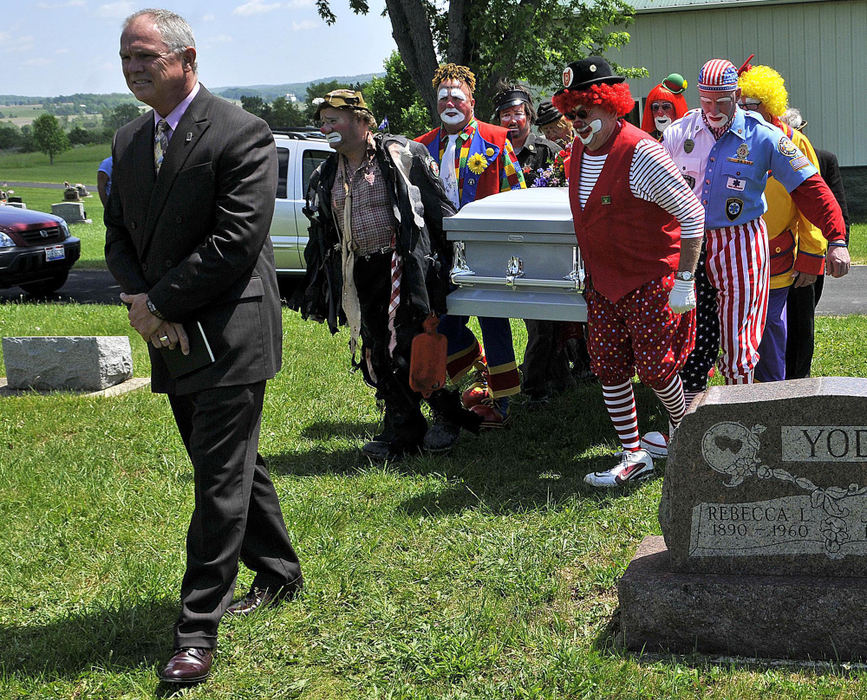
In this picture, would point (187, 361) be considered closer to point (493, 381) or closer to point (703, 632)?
point (703, 632)

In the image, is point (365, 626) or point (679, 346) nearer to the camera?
point (365, 626)

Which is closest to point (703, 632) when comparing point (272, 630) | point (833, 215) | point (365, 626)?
point (365, 626)

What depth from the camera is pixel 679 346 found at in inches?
181

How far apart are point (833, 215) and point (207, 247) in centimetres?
295

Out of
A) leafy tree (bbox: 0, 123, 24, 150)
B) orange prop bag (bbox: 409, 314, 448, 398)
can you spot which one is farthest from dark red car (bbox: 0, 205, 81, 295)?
leafy tree (bbox: 0, 123, 24, 150)

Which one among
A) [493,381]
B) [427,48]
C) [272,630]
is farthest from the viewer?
[427,48]

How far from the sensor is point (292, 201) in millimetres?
11414

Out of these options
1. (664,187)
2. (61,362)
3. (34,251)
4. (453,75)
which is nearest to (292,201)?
(34,251)

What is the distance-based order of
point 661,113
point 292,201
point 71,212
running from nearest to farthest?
point 661,113, point 292,201, point 71,212

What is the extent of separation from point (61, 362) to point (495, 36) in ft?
33.4

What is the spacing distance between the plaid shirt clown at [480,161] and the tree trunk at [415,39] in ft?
28.2

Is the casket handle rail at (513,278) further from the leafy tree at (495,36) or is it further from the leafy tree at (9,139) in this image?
the leafy tree at (9,139)

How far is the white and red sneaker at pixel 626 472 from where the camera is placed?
15.5 feet

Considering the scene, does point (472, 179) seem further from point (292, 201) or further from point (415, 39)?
point (415, 39)
